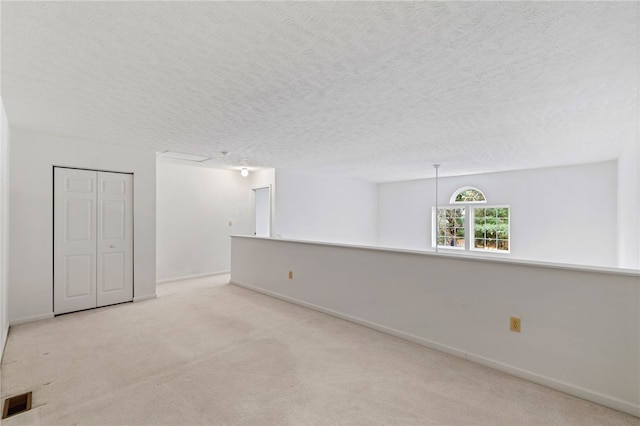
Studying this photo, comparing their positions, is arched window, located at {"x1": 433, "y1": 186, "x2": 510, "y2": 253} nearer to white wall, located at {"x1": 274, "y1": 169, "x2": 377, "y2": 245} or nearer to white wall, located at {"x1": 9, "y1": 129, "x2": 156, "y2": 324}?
white wall, located at {"x1": 274, "y1": 169, "x2": 377, "y2": 245}

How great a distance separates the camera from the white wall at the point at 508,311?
6.72ft

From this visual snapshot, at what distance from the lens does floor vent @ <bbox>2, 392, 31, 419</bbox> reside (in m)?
1.94

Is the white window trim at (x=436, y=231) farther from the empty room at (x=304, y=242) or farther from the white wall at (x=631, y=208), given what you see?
the white wall at (x=631, y=208)

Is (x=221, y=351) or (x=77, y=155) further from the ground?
(x=77, y=155)

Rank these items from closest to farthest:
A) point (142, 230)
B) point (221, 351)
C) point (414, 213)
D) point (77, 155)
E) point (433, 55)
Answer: point (433, 55)
point (221, 351)
point (77, 155)
point (142, 230)
point (414, 213)

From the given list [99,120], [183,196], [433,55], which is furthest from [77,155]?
[433,55]

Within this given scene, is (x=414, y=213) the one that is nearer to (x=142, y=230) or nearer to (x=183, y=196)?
(x=183, y=196)

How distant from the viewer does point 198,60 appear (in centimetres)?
196

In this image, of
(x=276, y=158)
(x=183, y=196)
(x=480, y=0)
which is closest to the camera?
(x=480, y=0)

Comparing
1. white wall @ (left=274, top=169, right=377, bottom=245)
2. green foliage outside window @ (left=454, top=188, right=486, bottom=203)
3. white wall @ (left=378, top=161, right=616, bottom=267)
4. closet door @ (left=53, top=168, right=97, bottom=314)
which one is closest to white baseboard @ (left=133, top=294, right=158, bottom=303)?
closet door @ (left=53, top=168, right=97, bottom=314)

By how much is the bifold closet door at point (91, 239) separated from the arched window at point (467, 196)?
687 centimetres

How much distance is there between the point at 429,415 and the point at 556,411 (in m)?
0.89

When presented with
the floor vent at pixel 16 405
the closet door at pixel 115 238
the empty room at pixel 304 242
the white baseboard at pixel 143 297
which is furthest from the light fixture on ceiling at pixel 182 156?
the floor vent at pixel 16 405

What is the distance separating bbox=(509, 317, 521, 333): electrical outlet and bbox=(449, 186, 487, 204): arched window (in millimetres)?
5000
